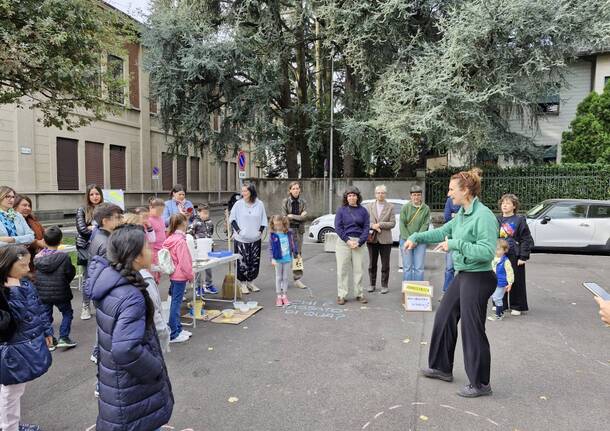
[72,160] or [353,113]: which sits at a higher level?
[353,113]

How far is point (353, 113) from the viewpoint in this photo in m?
17.1

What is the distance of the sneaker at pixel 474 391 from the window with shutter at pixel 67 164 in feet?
69.5

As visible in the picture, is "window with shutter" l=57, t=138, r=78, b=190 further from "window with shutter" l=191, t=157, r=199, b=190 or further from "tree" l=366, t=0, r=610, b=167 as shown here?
"tree" l=366, t=0, r=610, b=167

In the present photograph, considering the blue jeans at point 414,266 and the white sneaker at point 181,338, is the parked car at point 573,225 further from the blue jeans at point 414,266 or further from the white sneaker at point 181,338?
the white sneaker at point 181,338

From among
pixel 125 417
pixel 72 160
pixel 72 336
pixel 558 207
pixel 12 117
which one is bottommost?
pixel 72 336

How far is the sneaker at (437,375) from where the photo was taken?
3911 mm

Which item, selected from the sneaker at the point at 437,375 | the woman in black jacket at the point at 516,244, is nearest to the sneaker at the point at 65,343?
the sneaker at the point at 437,375

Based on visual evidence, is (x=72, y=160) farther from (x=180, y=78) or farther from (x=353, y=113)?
(x=353, y=113)

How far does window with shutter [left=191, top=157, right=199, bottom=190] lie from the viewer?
102ft

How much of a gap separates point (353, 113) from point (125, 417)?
16.0 meters

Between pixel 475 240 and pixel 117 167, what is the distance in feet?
77.7

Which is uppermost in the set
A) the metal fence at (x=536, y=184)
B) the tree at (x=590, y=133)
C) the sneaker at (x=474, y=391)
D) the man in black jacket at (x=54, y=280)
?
the tree at (x=590, y=133)

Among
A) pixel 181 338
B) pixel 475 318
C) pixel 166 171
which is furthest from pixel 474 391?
pixel 166 171

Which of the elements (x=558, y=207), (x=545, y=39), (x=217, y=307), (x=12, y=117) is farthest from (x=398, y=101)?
(x=12, y=117)
